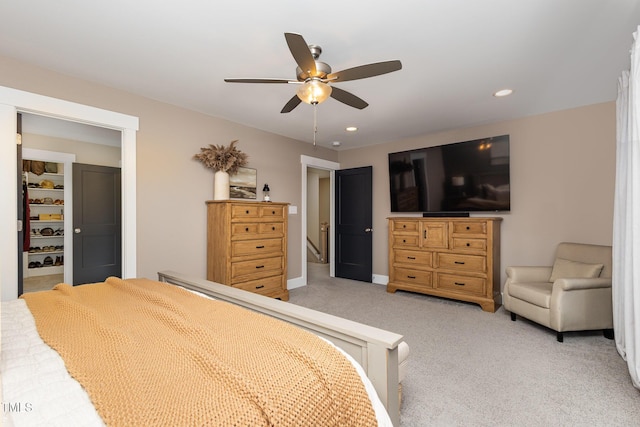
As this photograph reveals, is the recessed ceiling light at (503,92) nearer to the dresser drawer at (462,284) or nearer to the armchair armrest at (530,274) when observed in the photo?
the armchair armrest at (530,274)

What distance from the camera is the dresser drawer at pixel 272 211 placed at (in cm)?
383

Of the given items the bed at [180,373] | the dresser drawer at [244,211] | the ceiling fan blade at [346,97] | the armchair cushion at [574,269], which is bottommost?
the armchair cushion at [574,269]

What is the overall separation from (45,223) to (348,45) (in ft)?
20.1

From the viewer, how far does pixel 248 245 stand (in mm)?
3646

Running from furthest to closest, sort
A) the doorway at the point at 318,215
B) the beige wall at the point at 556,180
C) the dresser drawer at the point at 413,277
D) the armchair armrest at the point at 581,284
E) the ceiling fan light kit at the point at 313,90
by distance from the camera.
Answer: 1. the doorway at the point at 318,215
2. the dresser drawer at the point at 413,277
3. the beige wall at the point at 556,180
4. the armchair armrest at the point at 581,284
5. the ceiling fan light kit at the point at 313,90

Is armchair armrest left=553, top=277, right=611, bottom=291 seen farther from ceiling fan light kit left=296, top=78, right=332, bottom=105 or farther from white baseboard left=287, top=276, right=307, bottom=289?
white baseboard left=287, top=276, right=307, bottom=289

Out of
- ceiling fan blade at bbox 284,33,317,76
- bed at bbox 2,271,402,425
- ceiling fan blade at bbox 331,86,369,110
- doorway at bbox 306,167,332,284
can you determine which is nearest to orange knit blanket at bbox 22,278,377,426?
bed at bbox 2,271,402,425

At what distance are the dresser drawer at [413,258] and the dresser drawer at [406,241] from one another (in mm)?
88

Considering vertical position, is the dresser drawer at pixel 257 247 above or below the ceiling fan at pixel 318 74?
below

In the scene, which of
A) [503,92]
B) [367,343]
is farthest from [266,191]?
[367,343]

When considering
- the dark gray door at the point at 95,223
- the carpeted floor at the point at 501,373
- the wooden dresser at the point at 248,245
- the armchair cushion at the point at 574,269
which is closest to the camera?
the carpeted floor at the point at 501,373

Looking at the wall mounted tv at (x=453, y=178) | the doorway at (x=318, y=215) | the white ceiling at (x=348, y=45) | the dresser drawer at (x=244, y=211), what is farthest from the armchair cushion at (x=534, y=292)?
the doorway at (x=318, y=215)

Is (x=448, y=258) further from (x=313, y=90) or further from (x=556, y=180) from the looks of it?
(x=313, y=90)

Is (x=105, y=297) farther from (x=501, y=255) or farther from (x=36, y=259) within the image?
(x=36, y=259)
